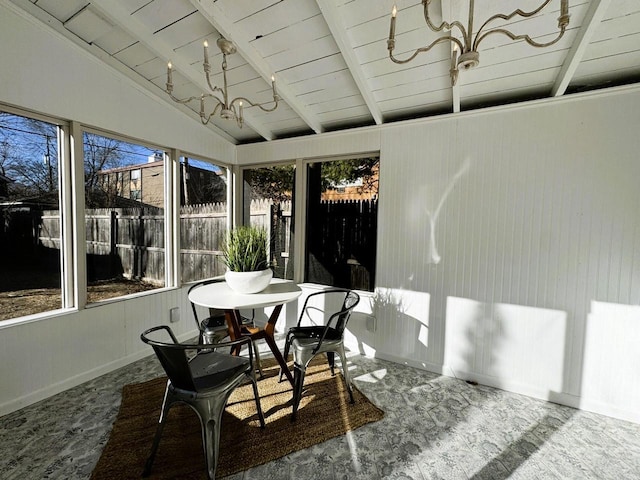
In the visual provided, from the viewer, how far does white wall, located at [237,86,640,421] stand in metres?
2.20

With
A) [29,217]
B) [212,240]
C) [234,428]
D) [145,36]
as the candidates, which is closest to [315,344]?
[234,428]

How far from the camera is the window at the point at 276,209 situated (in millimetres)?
3756

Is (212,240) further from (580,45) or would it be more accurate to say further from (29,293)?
(580,45)

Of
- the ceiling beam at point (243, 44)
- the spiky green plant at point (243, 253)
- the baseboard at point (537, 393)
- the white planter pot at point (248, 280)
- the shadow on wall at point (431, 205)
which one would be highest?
the ceiling beam at point (243, 44)

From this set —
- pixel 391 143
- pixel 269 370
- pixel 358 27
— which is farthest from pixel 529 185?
pixel 269 370

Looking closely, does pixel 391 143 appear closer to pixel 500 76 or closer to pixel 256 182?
pixel 500 76

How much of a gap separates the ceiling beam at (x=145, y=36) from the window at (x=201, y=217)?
108 cm

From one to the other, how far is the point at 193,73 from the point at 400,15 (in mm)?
1732

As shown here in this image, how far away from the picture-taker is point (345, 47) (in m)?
2.06

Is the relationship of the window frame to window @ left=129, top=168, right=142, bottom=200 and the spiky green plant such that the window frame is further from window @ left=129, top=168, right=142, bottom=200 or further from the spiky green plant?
window @ left=129, top=168, right=142, bottom=200

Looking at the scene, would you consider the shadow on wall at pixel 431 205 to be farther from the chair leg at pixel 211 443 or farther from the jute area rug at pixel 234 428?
the chair leg at pixel 211 443

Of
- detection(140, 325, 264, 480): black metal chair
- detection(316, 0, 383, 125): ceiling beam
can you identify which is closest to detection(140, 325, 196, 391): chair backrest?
detection(140, 325, 264, 480): black metal chair

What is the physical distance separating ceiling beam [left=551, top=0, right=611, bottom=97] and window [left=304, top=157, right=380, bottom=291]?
1.53 metres

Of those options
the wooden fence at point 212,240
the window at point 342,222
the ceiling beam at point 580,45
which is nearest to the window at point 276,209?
the wooden fence at point 212,240
